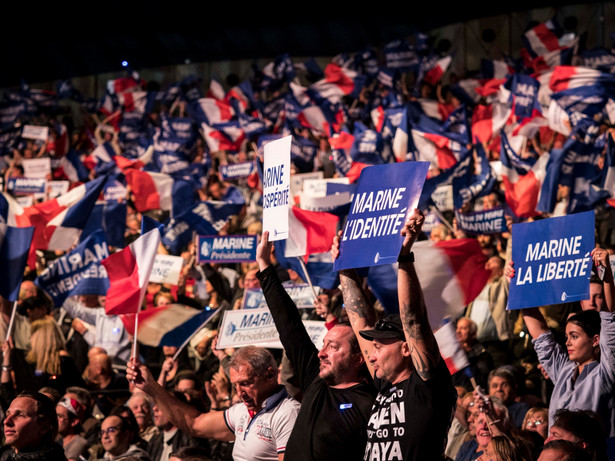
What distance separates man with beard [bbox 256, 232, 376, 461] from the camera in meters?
4.61

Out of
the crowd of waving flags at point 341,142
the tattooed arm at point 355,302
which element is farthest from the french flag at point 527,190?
the tattooed arm at point 355,302

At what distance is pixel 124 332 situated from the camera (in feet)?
32.4

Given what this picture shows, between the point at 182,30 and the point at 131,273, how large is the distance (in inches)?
717

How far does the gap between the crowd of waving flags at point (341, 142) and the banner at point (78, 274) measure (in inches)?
→ 18.0

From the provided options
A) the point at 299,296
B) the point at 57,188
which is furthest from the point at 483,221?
the point at 57,188

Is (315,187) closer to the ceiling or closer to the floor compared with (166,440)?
closer to the ceiling

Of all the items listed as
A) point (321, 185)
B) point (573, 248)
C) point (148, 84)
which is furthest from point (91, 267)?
point (148, 84)

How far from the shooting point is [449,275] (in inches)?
279

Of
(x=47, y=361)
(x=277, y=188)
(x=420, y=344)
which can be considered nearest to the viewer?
(x=420, y=344)

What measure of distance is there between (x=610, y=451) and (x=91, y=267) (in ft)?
17.9

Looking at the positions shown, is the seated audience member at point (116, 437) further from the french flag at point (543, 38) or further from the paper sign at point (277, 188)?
the french flag at point (543, 38)

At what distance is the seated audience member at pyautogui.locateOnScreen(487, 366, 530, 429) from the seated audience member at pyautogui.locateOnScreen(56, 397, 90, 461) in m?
3.13

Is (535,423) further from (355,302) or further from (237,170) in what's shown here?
(237,170)

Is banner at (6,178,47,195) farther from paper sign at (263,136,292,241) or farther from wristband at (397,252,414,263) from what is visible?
wristband at (397,252,414,263)
